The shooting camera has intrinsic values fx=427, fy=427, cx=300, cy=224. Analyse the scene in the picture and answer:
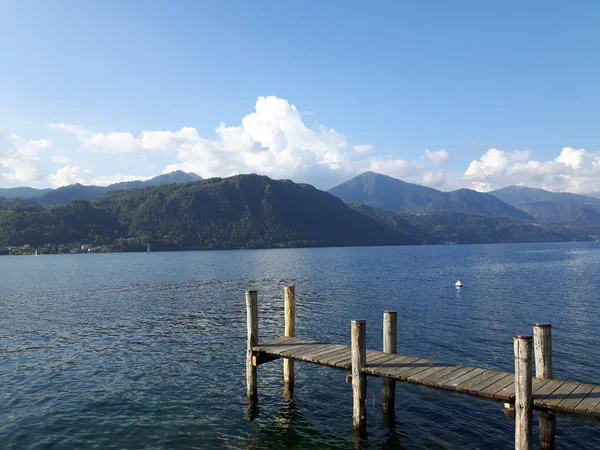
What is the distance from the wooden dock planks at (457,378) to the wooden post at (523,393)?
19.2 inches

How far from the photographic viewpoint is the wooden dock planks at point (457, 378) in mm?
12191

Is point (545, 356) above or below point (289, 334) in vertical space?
above

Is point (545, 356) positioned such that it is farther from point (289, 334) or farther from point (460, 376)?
point (289, 334)

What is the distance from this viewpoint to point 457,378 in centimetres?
1419

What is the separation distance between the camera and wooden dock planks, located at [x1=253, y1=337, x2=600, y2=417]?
12.2m

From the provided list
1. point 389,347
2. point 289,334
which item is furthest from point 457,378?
point 289,334

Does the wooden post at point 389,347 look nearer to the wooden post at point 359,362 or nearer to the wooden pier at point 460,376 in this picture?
the wooden pier at point 460,376

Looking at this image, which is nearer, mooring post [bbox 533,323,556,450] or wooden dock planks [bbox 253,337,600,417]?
wooden dock planks [bbox 253,337,600,417]

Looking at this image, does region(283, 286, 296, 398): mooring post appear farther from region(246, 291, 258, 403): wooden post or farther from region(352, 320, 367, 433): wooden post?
region(352, 320, 367, 433): wooden post

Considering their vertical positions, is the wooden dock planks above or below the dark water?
above

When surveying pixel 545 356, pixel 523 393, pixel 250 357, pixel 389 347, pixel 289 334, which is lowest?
pixel 250 357

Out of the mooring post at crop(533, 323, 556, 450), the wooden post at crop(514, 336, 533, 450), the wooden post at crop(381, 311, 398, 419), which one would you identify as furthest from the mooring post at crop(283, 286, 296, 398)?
the wooden post at crop(514, 336, 533, 450)

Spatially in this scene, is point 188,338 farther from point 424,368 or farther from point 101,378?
point 424,368

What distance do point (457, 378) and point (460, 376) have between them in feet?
0.93
